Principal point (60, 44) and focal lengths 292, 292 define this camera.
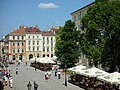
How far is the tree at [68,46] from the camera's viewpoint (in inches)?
2244

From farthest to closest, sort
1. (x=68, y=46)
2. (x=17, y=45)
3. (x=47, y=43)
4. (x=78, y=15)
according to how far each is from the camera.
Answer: (x=47, y=43)
(x=17, y=45)
(x=78, y=15)
(x=68, y=46)

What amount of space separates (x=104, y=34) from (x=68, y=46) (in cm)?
1862

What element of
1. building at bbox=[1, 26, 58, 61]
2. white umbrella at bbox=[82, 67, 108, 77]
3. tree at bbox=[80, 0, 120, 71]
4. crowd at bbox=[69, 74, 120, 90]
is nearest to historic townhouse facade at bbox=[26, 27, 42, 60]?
building at bbox=[1, 26, 58, 61]

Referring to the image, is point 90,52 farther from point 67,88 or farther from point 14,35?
point 14,35

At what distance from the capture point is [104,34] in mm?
39250

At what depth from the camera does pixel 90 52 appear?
3806 cm

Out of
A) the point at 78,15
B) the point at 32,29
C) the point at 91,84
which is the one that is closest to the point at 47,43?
the point at 32,29

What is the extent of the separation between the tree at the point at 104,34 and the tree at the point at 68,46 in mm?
16820

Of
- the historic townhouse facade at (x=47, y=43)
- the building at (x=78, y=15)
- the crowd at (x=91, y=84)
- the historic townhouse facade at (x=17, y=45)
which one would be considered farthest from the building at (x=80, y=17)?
the historic townhouse facade at (x=17, y=45)

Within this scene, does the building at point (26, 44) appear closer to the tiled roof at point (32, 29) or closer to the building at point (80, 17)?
the tiled roof at point (32, 29)

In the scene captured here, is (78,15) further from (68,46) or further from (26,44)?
(26,44)

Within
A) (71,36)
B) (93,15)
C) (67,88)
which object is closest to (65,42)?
(71,36)

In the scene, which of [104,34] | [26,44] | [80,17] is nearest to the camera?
[104,34]

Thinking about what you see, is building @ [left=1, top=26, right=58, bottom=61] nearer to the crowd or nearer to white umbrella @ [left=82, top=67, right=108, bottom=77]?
the crowd
